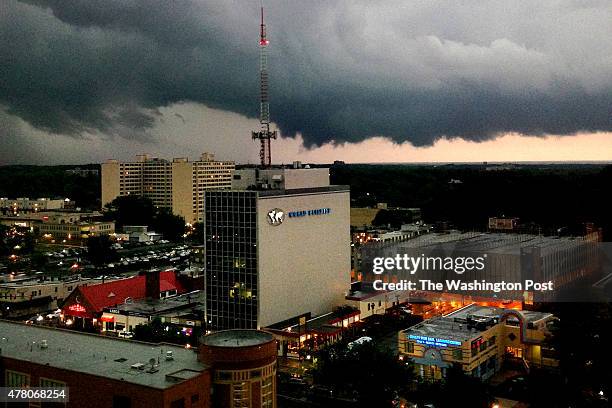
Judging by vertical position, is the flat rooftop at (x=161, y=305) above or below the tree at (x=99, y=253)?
below

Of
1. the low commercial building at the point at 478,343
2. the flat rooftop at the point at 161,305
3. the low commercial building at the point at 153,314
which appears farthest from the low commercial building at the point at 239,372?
the flat rooftop at the point at 161,305

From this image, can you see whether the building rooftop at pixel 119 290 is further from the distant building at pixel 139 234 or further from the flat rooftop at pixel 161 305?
the distant building at pixel 139 234

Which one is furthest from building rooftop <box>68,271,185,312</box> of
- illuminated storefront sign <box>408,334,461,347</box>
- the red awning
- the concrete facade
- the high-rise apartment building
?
the high-rise apartment building

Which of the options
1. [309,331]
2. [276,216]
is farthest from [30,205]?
[309,331]

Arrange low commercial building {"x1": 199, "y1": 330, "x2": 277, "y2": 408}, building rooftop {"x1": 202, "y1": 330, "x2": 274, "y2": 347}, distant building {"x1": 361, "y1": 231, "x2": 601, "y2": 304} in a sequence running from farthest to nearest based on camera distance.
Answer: distant building {"x1": 361, "y1": 231, "x2": 601, "y2": 304} → building rooftop {"x1": 202, "y1": 330, "x2": 274, "y2": 347} → low commercial building {"x1": 199, "y1": 330, "x2": 277, "y2": 408}

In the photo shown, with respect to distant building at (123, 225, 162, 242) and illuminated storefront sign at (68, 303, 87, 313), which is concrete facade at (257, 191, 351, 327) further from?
distant building at (123, 225, 162, 242)

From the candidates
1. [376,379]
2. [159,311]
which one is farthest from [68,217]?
[376,379]

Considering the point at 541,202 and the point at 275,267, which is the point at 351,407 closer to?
the point at 275,267
